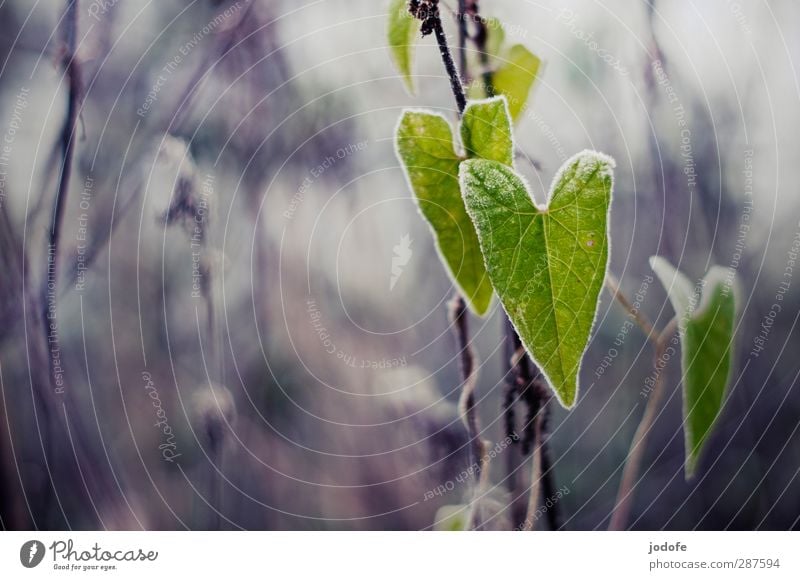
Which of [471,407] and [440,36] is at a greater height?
[440,36]

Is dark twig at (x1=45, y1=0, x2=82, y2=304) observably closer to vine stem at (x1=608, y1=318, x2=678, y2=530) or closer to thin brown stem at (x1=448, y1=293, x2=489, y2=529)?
thin brown stem at (x1=448, y1=293, x2=489, y2=529)

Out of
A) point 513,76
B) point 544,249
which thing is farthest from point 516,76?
point 544,249

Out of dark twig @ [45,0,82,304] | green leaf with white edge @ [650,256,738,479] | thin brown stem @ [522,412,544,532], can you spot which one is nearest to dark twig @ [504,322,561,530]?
thin brown stem @ [522,412,544,532]

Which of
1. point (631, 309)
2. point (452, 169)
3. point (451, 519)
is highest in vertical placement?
point (452, 169)

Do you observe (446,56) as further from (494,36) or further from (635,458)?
(635,458)

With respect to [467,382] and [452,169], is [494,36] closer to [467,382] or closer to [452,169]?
[452,169]

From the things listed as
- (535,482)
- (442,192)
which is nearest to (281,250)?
(442,192)
